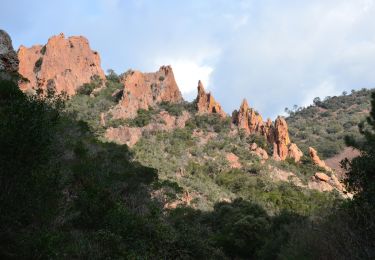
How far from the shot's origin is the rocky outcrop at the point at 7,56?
31062 mm

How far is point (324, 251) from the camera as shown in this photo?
21078mm

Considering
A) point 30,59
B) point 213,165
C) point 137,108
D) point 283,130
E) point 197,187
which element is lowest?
point 197,187

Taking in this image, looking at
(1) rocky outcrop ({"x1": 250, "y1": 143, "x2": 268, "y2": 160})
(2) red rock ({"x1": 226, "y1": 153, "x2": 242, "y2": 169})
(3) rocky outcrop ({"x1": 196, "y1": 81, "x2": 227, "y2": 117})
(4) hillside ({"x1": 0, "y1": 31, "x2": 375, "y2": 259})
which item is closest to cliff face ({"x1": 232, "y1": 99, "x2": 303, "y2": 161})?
(4) hillside ({"x1": 0, "y1": 31, "x2": 375, "y2": 259})

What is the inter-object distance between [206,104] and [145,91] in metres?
14.2

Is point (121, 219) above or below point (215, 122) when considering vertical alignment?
below

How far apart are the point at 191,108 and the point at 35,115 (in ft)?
265

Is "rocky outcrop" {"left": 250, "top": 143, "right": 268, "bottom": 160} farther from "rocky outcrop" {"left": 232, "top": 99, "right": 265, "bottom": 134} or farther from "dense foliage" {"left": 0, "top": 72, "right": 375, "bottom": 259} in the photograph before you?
"dense foliage" {"left": 0, "top": 72, "right": 375, "bottom": 259}

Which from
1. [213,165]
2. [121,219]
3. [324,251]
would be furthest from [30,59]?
[324,251]

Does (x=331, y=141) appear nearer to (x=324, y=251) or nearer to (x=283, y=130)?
(x=283, y=130)

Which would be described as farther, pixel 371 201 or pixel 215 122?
pixel 215 122

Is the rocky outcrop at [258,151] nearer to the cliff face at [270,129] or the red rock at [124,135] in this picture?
the cliff face at [270,129]

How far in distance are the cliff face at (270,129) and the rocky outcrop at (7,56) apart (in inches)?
2427

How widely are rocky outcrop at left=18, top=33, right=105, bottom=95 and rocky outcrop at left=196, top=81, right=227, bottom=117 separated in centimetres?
2492

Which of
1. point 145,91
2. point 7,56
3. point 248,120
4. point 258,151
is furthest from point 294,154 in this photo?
point 7,56
